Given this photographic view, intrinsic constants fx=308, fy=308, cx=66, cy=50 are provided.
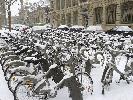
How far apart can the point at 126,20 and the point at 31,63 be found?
2656cm

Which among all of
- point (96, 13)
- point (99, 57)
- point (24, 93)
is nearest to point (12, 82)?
point (24, 93)

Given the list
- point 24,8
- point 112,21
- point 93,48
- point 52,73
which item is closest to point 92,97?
point 52,73

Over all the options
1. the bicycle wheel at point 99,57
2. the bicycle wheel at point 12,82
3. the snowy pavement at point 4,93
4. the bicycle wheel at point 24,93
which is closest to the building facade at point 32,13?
the bicycle wheel at point 99,57

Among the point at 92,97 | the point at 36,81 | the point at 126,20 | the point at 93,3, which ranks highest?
the point at 93,3

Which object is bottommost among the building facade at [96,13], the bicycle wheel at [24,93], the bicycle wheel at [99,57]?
the bicycle wheel at [24,93]

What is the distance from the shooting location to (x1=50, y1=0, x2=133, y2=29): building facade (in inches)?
1296

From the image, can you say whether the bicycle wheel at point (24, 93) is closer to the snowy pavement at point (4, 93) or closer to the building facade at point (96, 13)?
the snowy pavement at point (4, 93)

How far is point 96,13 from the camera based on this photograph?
39938 millimetres

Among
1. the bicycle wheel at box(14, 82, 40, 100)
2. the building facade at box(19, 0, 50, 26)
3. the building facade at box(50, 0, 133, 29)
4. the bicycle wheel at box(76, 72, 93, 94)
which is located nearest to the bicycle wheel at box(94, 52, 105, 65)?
the bicycle wheel at box(76, 72, 93, 94)

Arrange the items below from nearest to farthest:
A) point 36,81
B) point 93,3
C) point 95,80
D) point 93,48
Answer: point 36,81 → point 95,80 → point 93,48 → point 93,3

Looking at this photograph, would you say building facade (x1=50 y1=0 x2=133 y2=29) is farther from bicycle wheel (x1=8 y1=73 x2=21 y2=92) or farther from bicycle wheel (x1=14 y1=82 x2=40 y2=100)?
bicycle wheel (x1=14 y1=82 x2=40 y2=100)

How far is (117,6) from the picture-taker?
111 ft

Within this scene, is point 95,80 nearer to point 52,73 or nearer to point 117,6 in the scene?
point 52,73

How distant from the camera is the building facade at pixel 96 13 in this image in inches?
1296
